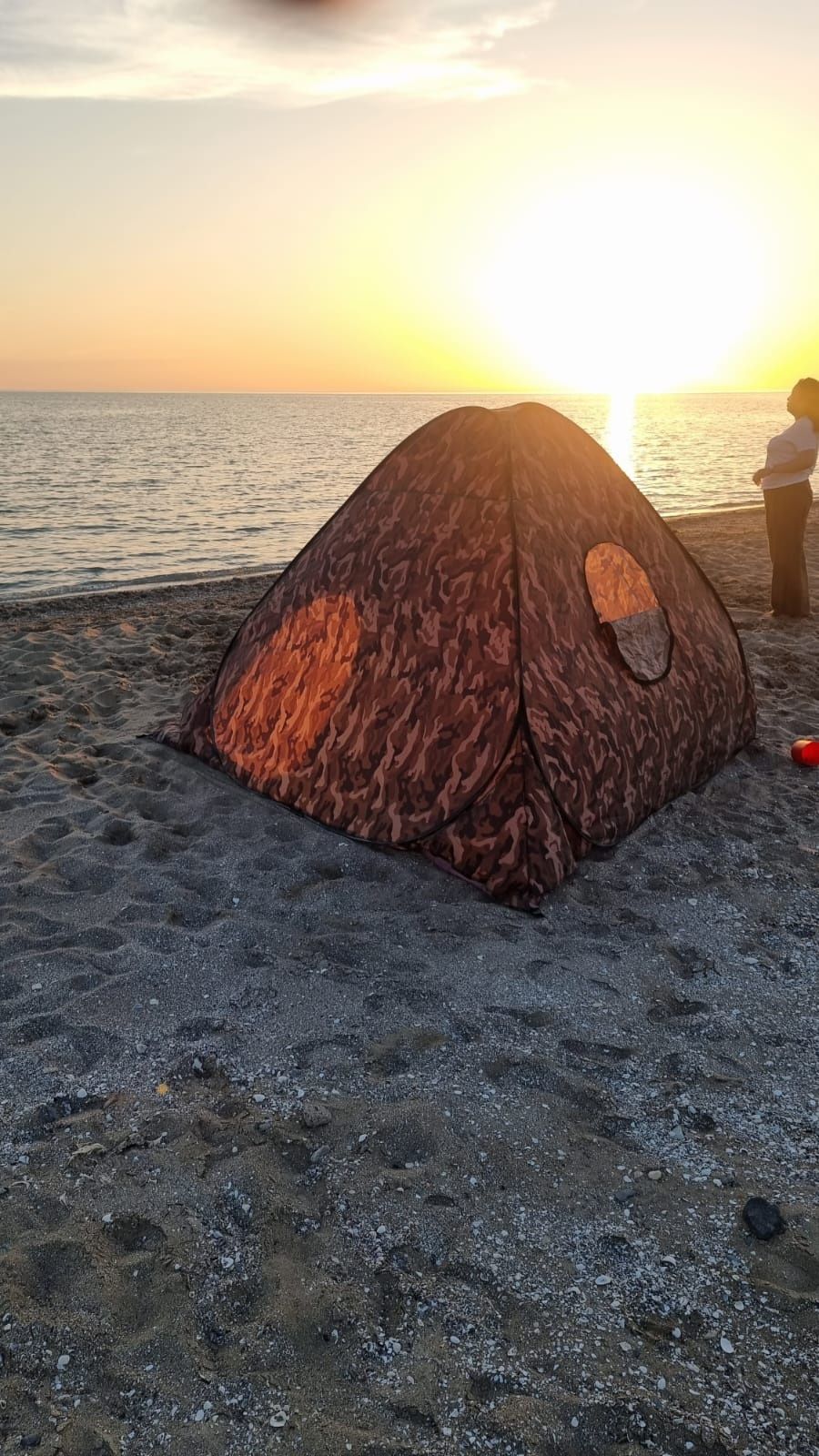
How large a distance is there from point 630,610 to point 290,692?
212 centimetres

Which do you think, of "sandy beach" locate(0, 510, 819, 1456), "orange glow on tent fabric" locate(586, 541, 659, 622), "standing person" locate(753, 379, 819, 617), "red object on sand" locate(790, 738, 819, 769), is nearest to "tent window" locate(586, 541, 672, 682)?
"orange glow on tent fabric" locate(586, 541, 659, 622)

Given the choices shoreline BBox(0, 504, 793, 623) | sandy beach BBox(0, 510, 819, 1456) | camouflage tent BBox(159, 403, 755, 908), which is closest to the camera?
sandy beach BBox(0, 510, 819, 1456)

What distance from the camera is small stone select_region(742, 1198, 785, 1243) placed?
9.55ft

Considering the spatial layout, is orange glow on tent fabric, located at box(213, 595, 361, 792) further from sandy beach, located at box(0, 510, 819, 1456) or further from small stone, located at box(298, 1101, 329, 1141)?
small stone, located at box(298, 1101, 329, 1141)

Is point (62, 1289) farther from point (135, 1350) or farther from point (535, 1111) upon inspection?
point (535, 1111)

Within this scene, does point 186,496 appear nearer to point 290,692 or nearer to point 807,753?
point 290,692

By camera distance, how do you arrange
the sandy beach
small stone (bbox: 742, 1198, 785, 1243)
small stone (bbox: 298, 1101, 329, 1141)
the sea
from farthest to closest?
the sea → small stone (bbox: 298, 1101, 329, 1141) → small stone (bbox: 742, 1198, 785, 1243) → the sandy beach

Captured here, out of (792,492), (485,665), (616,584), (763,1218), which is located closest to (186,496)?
(792,492)

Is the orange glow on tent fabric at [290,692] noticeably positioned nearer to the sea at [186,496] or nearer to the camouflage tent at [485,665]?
the camouflage tent at [485,665]

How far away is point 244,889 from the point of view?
4.85 metres

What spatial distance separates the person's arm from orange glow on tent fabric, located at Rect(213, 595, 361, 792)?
5.56 metres

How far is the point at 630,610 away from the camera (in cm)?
563

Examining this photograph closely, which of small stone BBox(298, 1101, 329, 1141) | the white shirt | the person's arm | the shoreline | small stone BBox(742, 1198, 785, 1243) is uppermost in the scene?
the white shirt

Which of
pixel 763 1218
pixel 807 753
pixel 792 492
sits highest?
pixel 792 492
